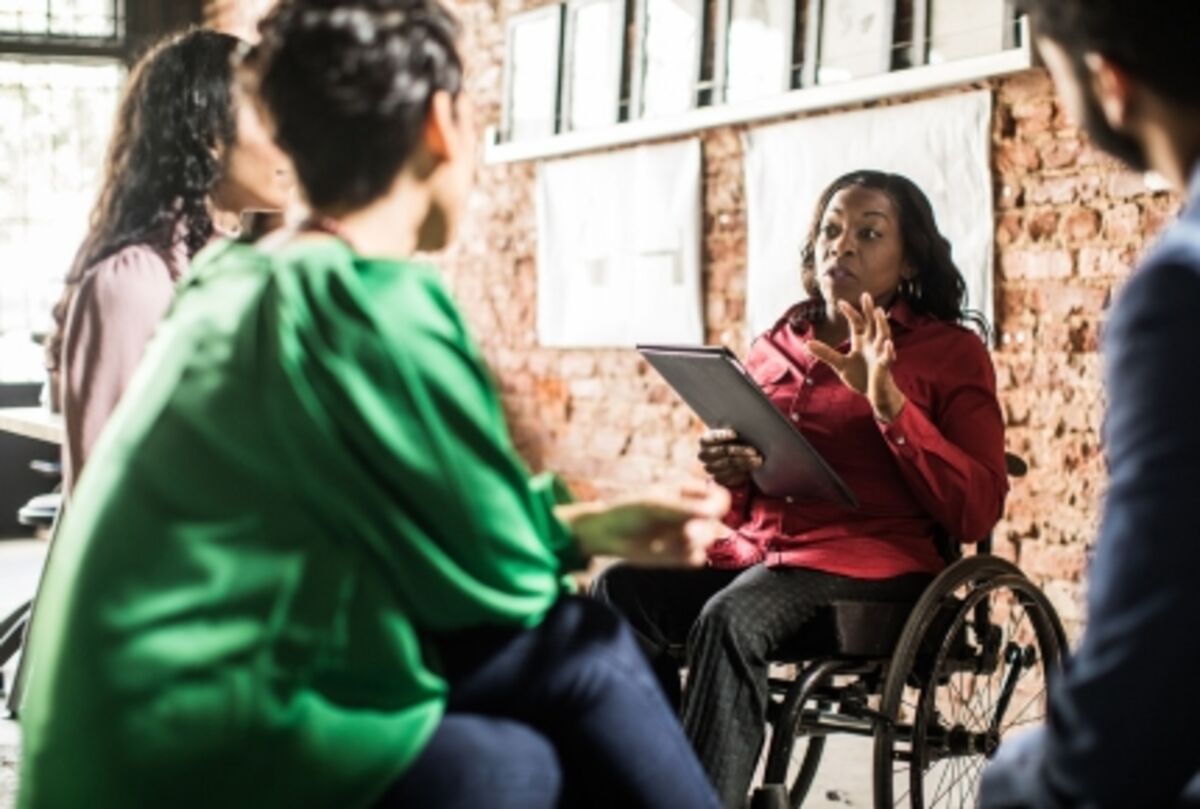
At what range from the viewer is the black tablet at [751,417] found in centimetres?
241

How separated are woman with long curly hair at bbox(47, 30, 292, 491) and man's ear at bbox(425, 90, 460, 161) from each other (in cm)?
108

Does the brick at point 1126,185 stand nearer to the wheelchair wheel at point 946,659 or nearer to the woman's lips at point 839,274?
the woman's lips at point 839,274

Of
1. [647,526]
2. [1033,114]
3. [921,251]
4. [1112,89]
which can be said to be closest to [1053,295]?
[1033,114]

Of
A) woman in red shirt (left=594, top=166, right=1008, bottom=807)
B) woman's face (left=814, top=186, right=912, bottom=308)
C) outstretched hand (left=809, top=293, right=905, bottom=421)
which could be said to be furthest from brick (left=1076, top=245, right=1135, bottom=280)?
outstretched hand (left=809, top=293, right=905, bottom=421)

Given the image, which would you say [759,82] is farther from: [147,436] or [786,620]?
[147,436]

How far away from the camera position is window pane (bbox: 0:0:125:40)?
7.60 meters

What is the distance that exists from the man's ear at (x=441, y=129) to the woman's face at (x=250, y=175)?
1.19 meters

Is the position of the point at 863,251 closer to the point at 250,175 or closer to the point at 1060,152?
the point at 250,175

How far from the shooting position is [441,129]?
55.1 inches

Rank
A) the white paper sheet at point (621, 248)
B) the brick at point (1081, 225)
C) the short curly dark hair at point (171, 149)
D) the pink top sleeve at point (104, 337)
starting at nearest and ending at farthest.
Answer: the pink top sleeve at point (104, 337) < the short curly dark hair at point (171, 149) < the brick at point (1081, 225) < the white paper sheet at point (621, 248)

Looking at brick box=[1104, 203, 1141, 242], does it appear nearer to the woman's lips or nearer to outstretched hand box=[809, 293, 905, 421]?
the woman's lips

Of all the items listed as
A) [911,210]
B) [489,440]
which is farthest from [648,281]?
[489,440]

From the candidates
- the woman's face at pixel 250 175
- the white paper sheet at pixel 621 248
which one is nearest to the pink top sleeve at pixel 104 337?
the woman's face at pixel 250 175

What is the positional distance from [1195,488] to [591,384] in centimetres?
441
